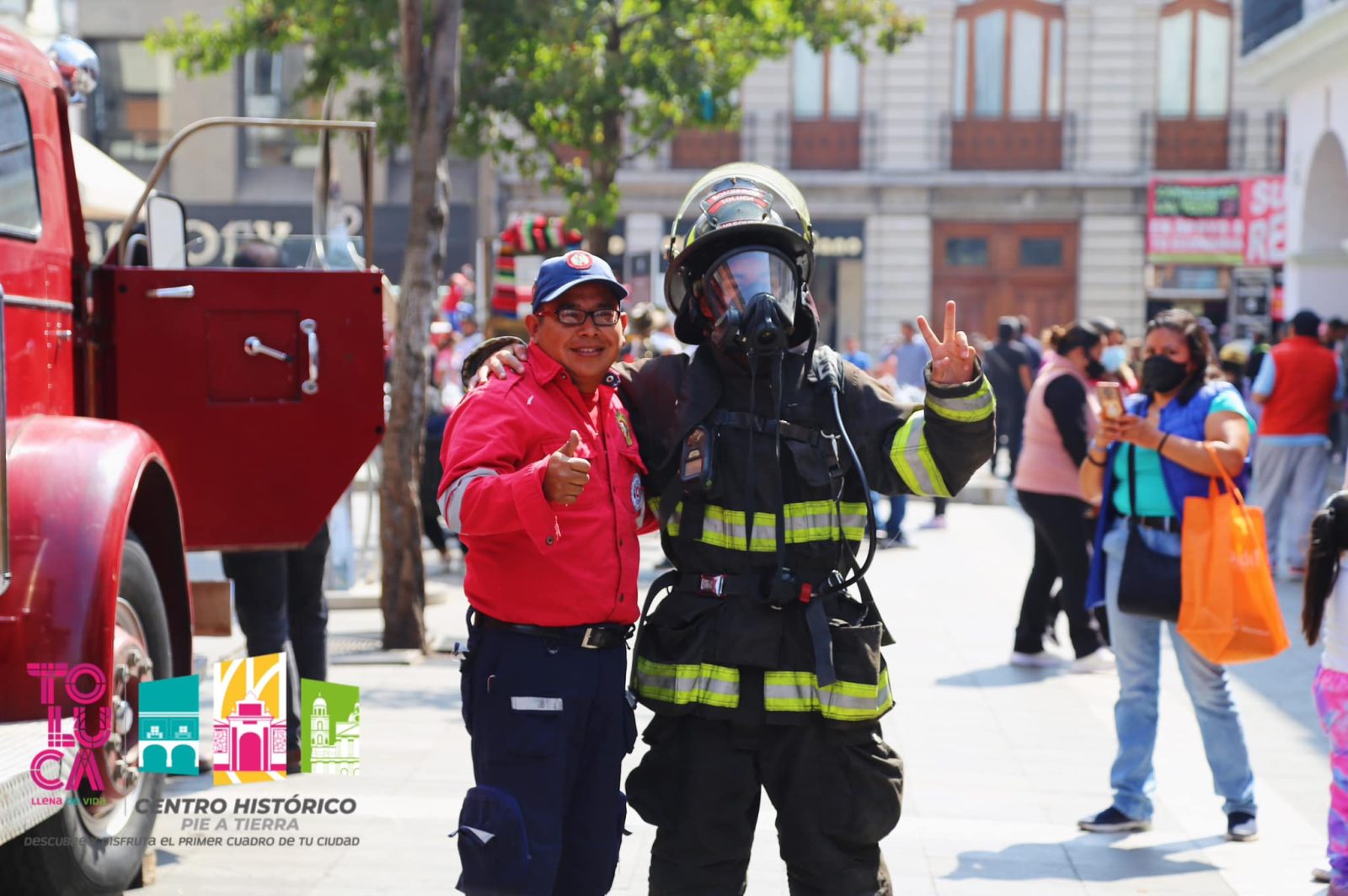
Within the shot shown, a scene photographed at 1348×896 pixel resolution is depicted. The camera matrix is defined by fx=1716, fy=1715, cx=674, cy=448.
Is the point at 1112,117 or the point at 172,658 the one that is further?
the point at 1112,117

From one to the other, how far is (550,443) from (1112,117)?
31.6 meters

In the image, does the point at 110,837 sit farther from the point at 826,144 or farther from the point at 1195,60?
the point at 1195,60

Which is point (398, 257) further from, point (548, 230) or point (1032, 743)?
point (1032, 743)

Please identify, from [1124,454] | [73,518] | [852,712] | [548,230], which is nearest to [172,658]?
[73,518]

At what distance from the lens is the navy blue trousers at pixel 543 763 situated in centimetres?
370

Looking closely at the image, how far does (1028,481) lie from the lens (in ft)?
29.9

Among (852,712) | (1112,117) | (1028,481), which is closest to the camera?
(852,712)

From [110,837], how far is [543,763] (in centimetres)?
167

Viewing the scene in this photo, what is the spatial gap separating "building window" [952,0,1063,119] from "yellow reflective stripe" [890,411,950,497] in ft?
102

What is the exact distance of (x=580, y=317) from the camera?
3.88m

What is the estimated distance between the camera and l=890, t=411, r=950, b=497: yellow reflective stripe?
3863mm

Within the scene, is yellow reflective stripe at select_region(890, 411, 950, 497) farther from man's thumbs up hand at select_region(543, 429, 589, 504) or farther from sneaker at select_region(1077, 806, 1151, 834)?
sneaker at select_region(1077, 806, 1151, 834)

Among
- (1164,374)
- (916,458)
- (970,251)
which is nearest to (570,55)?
(1164,374)

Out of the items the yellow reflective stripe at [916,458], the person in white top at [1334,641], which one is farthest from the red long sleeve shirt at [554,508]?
the person in white top at [1334,641]
